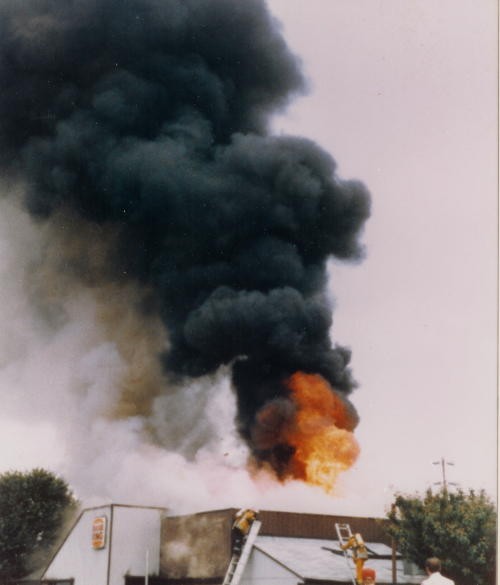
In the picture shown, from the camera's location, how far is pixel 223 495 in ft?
127

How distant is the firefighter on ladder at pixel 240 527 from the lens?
1356 inches

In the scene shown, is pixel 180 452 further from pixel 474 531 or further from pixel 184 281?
pixel 474 531

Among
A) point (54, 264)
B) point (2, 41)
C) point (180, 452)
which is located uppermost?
point (2, 41)

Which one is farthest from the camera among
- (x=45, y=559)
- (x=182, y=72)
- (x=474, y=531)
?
(x=45, y=559)

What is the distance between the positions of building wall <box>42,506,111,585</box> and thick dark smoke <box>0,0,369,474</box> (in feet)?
30.2

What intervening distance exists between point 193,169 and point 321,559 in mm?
21144

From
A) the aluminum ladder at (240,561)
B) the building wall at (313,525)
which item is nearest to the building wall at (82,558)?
the aluminum ladder at (240,561)

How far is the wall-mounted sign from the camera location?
3928cm

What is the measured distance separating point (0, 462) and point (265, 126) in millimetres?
34981

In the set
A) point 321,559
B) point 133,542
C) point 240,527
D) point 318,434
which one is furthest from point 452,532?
point 133,542

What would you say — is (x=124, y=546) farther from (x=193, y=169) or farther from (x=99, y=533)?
(x=193, y=169)

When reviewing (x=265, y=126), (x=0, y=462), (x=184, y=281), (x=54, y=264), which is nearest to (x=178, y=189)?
(x=184, y=281)

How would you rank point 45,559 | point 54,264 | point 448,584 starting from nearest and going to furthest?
point 448,584 < point 54,264 < point 45,559

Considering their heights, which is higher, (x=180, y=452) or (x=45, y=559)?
(x=180, y=452)
